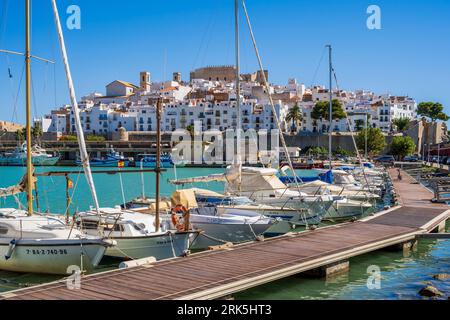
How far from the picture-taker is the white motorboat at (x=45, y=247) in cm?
1622

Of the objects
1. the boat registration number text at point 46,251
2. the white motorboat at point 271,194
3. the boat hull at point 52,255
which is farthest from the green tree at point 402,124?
the boat registration number text at point 46,251

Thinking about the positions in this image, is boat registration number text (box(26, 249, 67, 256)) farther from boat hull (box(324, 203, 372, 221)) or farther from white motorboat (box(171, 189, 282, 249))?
boat hull (box(324, 203, 372, 221))

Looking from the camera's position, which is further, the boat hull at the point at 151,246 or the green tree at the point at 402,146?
the green tree at the point at 402,146

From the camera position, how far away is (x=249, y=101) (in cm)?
13012

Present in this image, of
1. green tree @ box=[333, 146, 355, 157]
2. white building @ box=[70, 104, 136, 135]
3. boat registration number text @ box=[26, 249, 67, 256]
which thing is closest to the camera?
boat registration number text @ box=[26, 249, 67, 256]

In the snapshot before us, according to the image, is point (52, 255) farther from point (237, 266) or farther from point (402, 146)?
point (402, 146)

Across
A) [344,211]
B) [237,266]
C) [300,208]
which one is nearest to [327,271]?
[237,266]

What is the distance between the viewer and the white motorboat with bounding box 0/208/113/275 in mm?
16219

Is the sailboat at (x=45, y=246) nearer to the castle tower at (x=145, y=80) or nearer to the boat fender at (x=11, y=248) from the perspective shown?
the boat fender at (x=11, y=248)

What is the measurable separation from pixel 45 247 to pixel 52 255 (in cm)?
32

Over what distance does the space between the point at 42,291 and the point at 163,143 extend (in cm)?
10962

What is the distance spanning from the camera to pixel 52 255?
1641 cm

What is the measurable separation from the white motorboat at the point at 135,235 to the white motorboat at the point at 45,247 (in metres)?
0.87

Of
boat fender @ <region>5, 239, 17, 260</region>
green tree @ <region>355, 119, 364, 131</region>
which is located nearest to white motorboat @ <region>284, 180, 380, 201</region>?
boat fender @ <region>5, 239, 17, 260</region>
